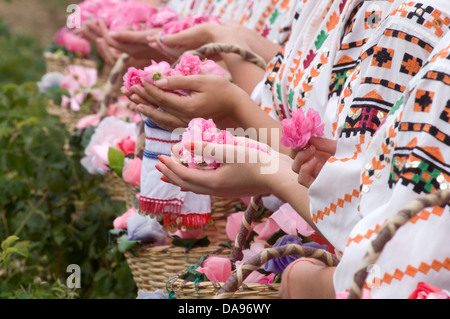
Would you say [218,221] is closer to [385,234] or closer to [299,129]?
[299,129]

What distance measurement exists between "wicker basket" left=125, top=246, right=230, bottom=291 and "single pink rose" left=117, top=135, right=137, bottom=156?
0.43 meters

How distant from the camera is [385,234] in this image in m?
1.00

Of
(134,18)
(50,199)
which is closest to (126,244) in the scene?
(50,199)

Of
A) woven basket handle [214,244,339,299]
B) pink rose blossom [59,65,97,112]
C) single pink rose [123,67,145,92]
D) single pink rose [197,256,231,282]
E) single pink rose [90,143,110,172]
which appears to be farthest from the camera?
pink rose blossom [59,65,97,112]

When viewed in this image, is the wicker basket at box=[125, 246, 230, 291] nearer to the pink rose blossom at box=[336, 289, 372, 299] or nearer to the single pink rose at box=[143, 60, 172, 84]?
the single pink rose at box=[143, 60, 172, 84]

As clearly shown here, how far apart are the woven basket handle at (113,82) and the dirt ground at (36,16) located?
6.09 meters

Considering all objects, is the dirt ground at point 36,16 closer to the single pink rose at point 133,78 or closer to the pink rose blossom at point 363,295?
the single pink rose at point 133,78

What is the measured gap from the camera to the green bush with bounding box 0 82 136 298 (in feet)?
8.80

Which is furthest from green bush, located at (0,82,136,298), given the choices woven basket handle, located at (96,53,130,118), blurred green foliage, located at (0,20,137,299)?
woven basket handle, located at (96,53,130,118)

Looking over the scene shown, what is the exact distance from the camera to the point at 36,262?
2.56 metres

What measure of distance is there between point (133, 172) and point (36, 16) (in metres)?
7.76

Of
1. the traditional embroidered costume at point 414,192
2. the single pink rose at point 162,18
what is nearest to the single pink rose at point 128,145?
the single pink rose at point 162,18

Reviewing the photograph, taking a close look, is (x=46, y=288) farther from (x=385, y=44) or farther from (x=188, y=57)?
(x=385, y=44)
